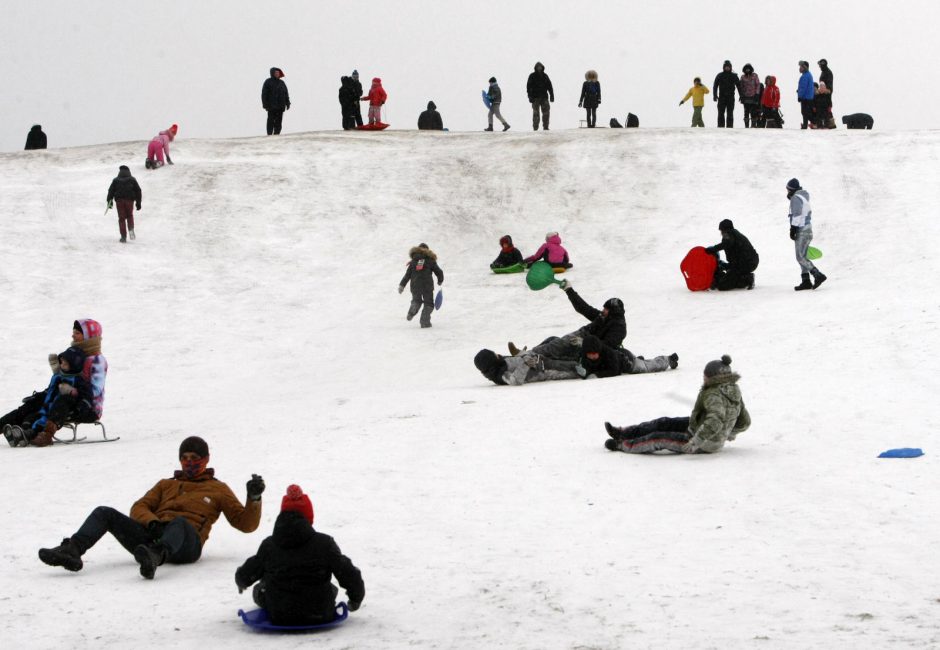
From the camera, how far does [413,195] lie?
27125 millimetres

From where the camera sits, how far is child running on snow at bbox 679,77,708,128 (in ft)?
109

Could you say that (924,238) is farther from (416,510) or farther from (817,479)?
(416,510)

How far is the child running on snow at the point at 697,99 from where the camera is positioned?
33.2m

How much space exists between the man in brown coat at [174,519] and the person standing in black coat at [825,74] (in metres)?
27.1

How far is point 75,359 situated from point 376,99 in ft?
74.5

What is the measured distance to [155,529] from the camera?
7371 mm

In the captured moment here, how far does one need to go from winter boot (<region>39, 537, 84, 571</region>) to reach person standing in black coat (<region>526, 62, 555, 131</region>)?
26.2m

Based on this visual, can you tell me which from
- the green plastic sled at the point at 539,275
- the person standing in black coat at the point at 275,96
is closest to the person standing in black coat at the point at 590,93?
the person standing in black coat at the point at 275,96

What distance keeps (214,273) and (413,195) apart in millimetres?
5723

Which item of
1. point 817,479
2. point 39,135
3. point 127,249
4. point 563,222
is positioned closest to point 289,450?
point 817,479

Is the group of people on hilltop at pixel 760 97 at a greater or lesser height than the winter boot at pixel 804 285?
greater

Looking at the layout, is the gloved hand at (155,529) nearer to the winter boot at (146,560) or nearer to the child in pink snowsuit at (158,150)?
the winter boot at (146,560)

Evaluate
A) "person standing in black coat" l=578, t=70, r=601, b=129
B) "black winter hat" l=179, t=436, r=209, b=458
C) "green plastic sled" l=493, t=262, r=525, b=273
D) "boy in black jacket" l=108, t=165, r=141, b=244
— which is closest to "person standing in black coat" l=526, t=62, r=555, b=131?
"person standing in black coat" l=578, t=70, r=601, b=129

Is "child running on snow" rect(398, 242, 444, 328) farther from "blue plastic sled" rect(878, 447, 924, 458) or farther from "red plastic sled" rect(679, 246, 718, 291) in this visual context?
"blue plastic sled" rect(878, 447, 924, 458)
